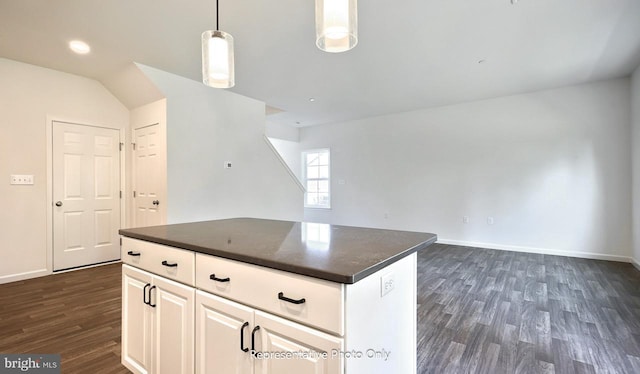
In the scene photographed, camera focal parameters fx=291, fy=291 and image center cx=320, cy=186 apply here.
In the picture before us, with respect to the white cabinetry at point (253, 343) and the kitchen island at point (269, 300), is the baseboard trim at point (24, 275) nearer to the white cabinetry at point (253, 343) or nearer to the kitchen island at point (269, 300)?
the kitchen island at point (269, 300)

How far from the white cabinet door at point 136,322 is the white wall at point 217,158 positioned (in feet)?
7.41

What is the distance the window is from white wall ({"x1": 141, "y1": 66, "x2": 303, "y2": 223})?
207 centimetres

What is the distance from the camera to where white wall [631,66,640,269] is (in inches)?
151

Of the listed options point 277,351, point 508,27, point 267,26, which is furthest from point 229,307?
point 508,27

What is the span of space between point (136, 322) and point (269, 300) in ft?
3.57

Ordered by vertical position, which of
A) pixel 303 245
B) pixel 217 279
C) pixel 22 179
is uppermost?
pixel 22 179

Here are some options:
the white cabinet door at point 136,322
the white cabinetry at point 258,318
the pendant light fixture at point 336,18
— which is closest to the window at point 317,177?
the white cabinet door at point 136,322

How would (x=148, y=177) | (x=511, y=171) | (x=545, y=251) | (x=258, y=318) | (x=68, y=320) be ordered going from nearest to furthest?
(x=258, y=318) < (x=68, y=320) < (x=148, y=177) < (x=545, y=251) < (x=511, y=171)

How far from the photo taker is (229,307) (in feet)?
3.91

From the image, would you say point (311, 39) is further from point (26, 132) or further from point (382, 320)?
point (26, 132)

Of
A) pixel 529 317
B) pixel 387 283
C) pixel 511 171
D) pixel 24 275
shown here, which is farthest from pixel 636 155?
pixel 24 275

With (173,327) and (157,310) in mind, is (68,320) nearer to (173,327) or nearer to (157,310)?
(157,310)

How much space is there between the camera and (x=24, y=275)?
352 centimetres

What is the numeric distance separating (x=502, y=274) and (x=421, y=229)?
7.27 feet
